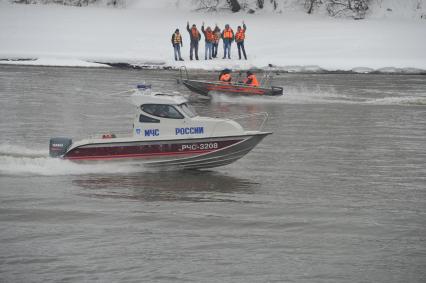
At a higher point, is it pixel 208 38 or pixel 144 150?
pixel 208 38

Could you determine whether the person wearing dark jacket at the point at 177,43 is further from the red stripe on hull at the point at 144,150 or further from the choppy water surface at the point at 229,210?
the red stripe on hull at the point at 144,150

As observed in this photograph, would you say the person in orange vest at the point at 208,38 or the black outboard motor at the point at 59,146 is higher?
the person in orange vest at the point at 208,38

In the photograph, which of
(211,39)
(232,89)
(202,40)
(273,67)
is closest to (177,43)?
(211,39)

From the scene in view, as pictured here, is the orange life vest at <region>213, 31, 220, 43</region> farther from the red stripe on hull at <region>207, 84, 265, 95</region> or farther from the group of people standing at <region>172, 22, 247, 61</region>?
the red stripe on hull at <region>207, 84, 265, 95</region>

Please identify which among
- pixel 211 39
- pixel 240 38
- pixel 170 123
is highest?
pixel 240 38

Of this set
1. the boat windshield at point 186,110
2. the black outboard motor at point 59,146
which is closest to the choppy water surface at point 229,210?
the black outboard motor at point 59,146

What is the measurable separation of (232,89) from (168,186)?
14.7 m

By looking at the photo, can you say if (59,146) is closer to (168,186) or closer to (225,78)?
(168,186)

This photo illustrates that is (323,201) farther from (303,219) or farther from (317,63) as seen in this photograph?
(317,63)

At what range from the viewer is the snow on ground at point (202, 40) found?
4225 cm

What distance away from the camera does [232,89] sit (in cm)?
3038

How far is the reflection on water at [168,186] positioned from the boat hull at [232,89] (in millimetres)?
13049

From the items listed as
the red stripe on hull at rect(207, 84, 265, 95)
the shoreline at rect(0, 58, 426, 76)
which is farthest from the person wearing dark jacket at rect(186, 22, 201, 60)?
the red stripe on hull at rect(207, 84, 265, 95)

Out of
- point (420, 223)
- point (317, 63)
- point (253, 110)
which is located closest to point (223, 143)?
point (420, 223)
